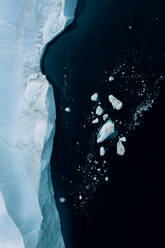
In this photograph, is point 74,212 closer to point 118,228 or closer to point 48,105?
point 118,228

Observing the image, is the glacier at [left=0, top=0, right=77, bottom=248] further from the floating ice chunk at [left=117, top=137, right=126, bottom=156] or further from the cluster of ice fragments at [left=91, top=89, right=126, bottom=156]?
the floating ice chunk at [left=117, top=137, right=126, bottom=156]

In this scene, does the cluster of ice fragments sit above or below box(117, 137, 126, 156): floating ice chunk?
above

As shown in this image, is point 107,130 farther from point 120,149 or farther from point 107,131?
point 120,149

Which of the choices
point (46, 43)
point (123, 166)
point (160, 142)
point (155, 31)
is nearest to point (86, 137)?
point (123, 166)

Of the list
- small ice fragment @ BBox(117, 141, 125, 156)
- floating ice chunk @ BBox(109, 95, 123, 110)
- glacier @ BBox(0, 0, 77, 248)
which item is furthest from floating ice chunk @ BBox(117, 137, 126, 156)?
glacier @ BBox(0, 0, 77, 248)

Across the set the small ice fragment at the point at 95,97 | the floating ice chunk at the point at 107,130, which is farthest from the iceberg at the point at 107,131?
the small ice fragment at the point at 95,97

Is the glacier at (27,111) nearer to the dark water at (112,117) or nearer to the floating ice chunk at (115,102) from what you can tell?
the dark water at (112,117)

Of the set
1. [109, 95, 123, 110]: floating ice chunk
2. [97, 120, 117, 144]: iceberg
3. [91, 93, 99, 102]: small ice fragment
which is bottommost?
[97, 120, 117, 144]: iceberg
